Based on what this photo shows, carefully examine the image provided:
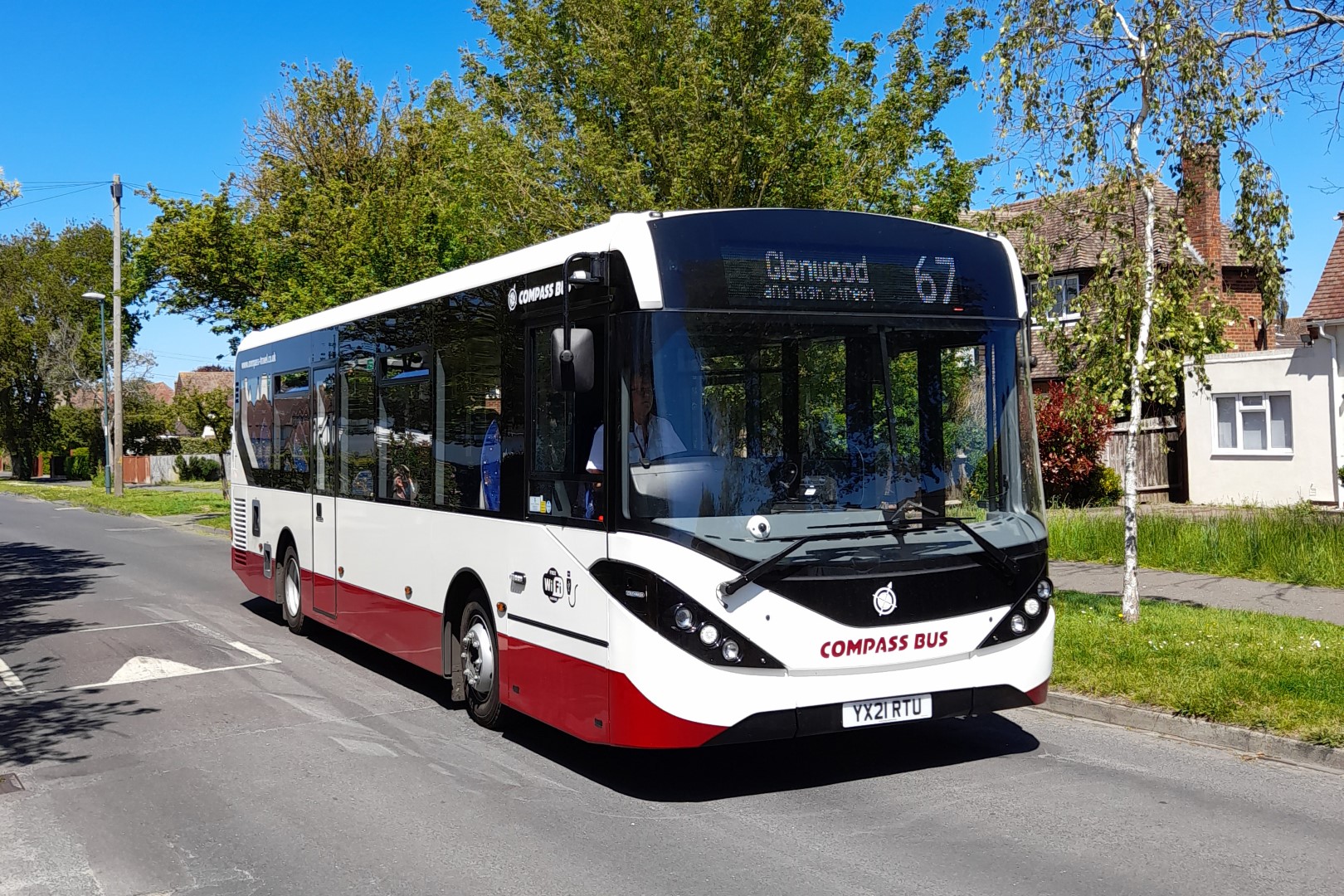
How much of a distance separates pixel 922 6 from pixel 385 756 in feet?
39.9

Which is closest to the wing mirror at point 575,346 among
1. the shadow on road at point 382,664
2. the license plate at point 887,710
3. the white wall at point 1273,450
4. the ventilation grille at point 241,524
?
the license plate at point 887,710

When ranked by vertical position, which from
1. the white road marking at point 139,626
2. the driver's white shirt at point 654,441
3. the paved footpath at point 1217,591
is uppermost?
the driver's white shirt at point 654,441

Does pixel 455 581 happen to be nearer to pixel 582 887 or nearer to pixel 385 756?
pixel 385 756

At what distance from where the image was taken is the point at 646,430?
6070 millimetres

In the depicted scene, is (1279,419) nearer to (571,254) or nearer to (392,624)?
(392,624)

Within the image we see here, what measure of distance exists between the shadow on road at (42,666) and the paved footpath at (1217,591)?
9.89 metres

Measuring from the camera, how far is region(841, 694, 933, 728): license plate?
244 inches

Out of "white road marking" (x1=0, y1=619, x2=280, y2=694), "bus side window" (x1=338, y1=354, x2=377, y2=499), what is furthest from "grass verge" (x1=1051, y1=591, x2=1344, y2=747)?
"white road marking" (x1=0, y1=619, x2=280, y2=694)

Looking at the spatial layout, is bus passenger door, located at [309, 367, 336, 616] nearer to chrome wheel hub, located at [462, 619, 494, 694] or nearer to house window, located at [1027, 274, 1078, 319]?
chrome wheel hub, located at [462, 619, 494, 694]

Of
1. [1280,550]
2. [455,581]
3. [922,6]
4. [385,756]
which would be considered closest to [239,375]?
[455,581]

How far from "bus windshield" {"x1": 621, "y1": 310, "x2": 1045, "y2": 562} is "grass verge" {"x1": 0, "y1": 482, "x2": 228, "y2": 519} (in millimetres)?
25384

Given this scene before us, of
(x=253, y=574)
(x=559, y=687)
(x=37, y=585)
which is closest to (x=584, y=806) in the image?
(x=559, y=687)

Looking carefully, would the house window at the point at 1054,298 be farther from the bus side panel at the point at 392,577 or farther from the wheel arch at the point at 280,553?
the wheel arch at the point at 280,553

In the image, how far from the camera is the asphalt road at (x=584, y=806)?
5.20 meters
